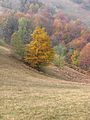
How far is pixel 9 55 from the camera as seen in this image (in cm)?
7569

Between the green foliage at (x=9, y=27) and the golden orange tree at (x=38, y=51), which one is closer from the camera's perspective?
the golden orange tree at (x=38, y=51)

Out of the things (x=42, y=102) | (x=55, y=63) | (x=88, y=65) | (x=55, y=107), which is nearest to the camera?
(x=55, y=107)

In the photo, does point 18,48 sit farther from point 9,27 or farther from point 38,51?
point 9,27

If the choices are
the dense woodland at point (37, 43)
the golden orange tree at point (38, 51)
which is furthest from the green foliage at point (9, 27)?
the golden orange tree at point (38, 51)

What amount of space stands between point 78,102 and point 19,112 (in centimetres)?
702

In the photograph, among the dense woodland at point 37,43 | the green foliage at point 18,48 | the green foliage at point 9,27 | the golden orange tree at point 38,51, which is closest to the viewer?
the golden orange tree at point 38,51

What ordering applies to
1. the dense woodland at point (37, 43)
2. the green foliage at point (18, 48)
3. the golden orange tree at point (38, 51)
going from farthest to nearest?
the green foliage at point (18, 48) < the dense woodland at point (37, 43) < the golden orange tree at point (38, 51)

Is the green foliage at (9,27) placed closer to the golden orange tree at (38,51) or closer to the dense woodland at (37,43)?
the dense woodland at (37,43)

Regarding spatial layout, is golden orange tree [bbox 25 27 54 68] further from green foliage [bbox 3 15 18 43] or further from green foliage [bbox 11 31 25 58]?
green foliage [bbox 3 15 18 43]

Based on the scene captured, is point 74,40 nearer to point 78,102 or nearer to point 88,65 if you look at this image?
point 88,65

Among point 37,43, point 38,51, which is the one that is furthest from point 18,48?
point 38,51

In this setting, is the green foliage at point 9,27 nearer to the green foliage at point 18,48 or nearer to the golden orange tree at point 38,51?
the green foliage at point 18,48

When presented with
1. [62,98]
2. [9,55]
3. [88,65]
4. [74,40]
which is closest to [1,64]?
[9,55]

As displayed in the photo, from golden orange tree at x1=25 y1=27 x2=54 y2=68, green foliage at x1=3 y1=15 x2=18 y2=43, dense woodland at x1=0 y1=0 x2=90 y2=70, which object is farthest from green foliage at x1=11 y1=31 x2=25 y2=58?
green foliage at x1=3 y1=15 x2=18 y2=43
